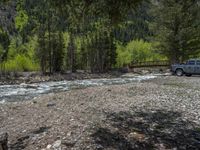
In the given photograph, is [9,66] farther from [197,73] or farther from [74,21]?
[74,21]

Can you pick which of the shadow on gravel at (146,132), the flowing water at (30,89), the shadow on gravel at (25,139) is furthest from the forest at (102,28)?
the flowing water at (30,89)

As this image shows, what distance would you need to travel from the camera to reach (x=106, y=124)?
36.2 feet

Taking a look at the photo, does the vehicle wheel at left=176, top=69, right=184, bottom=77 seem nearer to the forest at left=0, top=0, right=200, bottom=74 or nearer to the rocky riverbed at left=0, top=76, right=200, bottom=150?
the forest at left=0, top=0, right=200, bottom=74

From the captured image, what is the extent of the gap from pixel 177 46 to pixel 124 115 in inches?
1580

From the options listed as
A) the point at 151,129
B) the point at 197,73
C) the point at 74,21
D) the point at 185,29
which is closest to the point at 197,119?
the point at 151,129

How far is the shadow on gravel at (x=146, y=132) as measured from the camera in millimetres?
9141

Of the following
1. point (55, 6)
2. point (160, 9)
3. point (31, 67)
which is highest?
point (160, 9)

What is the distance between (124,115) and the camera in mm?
12703

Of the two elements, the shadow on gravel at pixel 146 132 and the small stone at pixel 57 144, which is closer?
the small stone at pixel 57 144

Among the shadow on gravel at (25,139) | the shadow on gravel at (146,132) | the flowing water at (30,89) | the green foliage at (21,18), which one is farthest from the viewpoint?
the flowing water at (30,89)

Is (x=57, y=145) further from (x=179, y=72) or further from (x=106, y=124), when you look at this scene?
(x=179, y=72)

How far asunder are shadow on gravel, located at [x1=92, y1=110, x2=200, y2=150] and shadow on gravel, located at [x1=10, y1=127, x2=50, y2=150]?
1803 mm

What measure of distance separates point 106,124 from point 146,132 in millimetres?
1347

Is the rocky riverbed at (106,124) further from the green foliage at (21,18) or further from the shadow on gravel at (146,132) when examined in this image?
the green foliage at (21,18)
